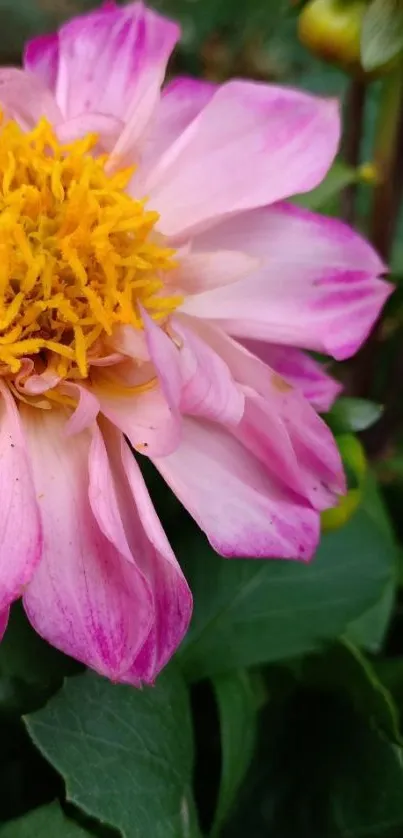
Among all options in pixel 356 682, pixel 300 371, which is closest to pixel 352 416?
pixel 300 371

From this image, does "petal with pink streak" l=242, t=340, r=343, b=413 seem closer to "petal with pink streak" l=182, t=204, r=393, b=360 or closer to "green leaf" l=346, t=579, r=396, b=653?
"petal with pink streak" l=182, t=204, r=393, b=360

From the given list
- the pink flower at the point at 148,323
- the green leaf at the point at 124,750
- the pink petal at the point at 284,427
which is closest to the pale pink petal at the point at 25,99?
the pink flower at the point at 148,323

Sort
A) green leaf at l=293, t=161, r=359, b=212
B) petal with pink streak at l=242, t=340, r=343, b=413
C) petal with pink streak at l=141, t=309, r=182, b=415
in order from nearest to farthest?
petal with pink streak at l=141, t=309, r=182, b=415
petal with pink streak at l=242, t=340, r=343, b=413
green leaf at l=293, t=161, r=359, b=212

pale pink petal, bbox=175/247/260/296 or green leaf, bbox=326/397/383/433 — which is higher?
pale pink petal, bbox=175/247/260/296

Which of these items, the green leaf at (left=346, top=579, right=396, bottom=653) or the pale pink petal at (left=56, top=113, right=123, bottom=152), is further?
the green leaf at (left=346, top=579, right=396, bottom=653)

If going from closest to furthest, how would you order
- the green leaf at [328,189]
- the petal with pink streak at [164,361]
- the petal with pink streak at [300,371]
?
1. the petal with pink streak at [164,361]
2. the petal with pink streak at [300,371]
3. the green leaf at [328,189]

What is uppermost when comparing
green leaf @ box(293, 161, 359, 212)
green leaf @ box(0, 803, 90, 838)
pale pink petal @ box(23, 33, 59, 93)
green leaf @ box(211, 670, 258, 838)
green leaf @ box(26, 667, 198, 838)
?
pale pink petal @ box(23, 33, 59, 93)

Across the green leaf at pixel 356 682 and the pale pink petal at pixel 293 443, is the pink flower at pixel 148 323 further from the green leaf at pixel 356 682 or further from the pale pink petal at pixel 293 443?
the green leaf at pixel 356 682

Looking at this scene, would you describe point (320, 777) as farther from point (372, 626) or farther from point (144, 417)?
point (144, 417)

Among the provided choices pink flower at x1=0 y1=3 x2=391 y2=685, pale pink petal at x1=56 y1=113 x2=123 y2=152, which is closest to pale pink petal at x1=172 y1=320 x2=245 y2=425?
pink flower at x1=0 y1=3 x2=391 y2=685
